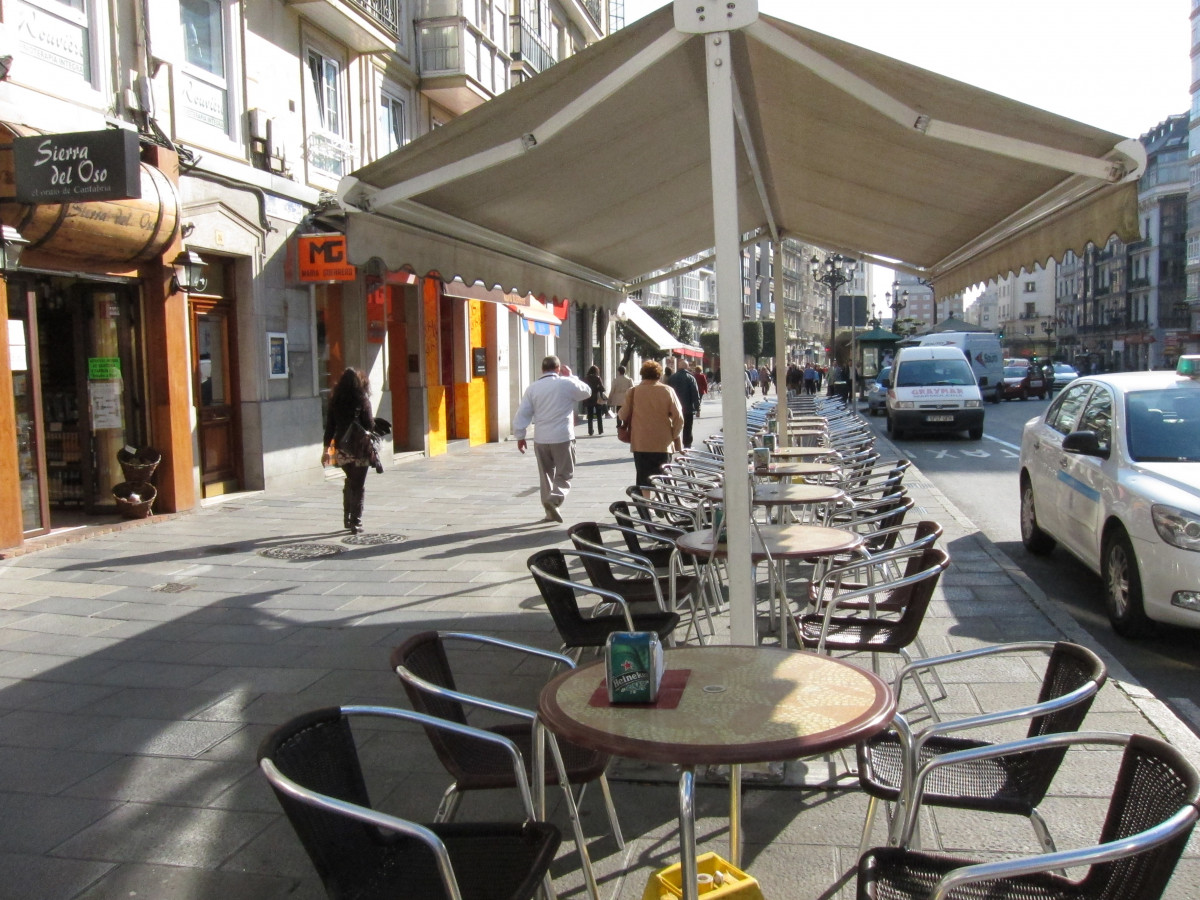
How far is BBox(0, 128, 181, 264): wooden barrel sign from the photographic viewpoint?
8.27 meters

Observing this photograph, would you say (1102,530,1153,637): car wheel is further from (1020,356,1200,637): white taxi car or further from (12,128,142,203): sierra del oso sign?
(12,128,142,203): sierra del oso sign

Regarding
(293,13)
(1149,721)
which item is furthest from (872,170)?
(293,13)

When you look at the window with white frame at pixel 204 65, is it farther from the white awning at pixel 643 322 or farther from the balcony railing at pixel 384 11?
the white awning at pixel 643 322

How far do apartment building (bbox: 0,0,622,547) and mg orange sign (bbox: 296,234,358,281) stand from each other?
3 centimetres

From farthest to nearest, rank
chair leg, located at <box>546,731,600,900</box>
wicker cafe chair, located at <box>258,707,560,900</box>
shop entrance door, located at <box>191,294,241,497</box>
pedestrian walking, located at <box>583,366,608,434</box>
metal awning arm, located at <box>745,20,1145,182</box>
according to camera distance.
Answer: pedestrian walking, located at <box>583,366,608,434</box>, shop entrance door, located at <box>191,294,241,497</box>, metal awning arm, located at <box>745,20,1145,182</box>, chair leg, located at <box>546,731,600,900</box>, wicker cafe chair, located at <box>258,707,560,900</box>

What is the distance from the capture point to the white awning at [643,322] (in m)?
10.7

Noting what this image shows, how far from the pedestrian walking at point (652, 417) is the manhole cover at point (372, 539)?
7.69ft

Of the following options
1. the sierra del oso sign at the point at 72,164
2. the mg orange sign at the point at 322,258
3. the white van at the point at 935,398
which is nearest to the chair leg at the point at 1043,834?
the sierra del oso sign at the point at 72,164

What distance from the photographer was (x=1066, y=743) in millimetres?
2518

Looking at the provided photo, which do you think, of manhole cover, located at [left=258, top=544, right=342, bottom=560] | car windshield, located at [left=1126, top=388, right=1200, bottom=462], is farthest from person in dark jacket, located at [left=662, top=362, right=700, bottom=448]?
car windshield, located at [left=1126, top=388, right=1200, bottom=462]

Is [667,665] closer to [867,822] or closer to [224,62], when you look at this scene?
[867,822]

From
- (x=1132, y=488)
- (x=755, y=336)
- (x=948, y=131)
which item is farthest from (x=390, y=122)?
(x=755, y=336)

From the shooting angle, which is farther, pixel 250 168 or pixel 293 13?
pixel 293 13

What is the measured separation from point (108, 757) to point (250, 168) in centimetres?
925
